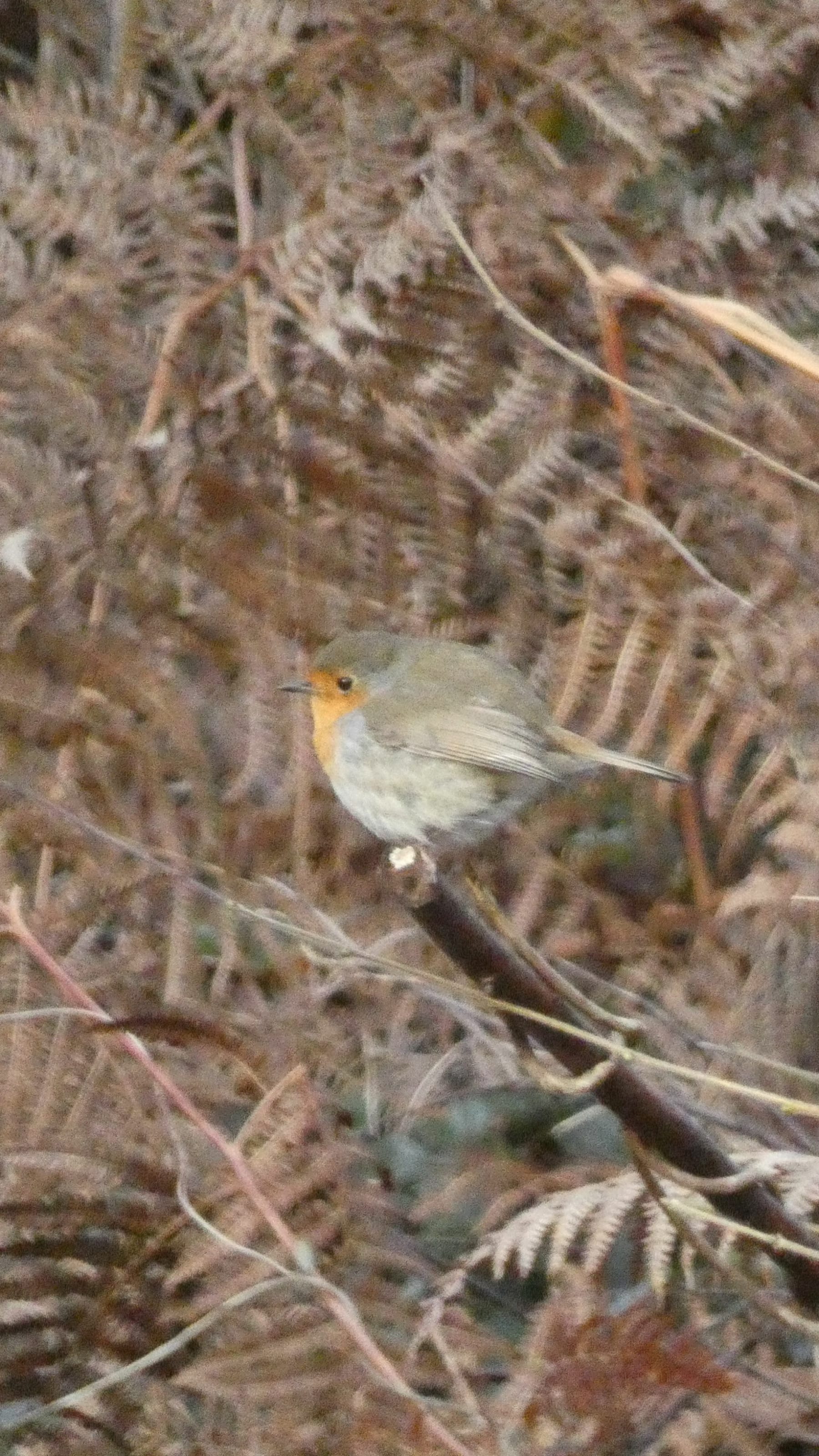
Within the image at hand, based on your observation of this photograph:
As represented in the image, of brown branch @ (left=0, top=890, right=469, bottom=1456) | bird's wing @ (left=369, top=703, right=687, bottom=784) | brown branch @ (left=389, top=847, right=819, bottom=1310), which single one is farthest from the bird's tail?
brown branch @ (left=0, top=890, right=469, bottom=1456)

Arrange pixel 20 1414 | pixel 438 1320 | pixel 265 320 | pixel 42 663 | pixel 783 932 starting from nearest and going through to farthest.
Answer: pixel 438 1320 → pixel 20 1414 → pixel 783 932 → pixel 42 663 → pixel 265 320

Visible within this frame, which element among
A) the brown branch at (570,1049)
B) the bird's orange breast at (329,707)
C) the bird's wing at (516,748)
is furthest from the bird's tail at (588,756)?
the brown branch at (570,1049)

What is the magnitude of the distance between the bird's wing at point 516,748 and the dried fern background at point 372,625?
0.09 meters

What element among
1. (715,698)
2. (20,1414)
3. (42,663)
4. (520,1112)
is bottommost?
(20,1414)

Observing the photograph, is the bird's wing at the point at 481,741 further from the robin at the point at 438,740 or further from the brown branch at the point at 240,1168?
the brown branch at the point at 240,1168

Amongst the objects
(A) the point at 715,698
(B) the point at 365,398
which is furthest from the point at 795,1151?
(B) the point at 365,398

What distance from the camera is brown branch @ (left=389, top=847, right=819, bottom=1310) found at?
1695 mm

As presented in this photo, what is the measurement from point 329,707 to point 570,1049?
0.85 metres

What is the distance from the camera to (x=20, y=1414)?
6.72 feet

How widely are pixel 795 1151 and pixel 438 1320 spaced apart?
0.45 m

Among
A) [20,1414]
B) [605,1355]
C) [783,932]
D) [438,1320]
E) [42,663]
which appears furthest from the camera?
[42,663]

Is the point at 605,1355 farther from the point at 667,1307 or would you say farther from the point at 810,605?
the point at 810,605

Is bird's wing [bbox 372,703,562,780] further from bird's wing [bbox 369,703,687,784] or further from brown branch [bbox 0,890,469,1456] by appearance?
brown branch [bbox 0,890,469,1456]

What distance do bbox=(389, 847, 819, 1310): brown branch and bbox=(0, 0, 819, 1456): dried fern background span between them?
0.32 ft
